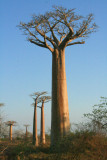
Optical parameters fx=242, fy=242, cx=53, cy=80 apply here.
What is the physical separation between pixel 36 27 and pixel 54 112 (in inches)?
131

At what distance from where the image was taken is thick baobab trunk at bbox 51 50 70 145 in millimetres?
7770

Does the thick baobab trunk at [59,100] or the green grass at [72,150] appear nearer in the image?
Answer: the green grass at [72,150]

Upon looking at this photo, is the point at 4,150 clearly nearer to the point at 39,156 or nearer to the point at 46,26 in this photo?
the point at 39,156

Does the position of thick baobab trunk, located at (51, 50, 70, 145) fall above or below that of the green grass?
above

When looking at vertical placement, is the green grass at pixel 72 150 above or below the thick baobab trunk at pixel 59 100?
below

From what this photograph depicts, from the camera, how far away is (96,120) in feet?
26.2

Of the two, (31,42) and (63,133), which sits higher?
(31,42)

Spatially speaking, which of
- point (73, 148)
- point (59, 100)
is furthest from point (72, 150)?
point (59, 100)

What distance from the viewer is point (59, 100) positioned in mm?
8047

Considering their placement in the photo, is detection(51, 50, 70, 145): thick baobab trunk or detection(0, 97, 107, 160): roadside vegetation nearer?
detection(0, 97, 107, 160): roadside vegetation

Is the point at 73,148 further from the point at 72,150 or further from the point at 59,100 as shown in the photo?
the point at 59,100

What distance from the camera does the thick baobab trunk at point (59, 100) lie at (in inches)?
306

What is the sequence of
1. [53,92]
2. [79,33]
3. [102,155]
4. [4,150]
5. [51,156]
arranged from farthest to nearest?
[79,33], [53,92], [4,150], [51,156], [102,155]

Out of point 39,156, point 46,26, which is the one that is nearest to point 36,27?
point 46,26
